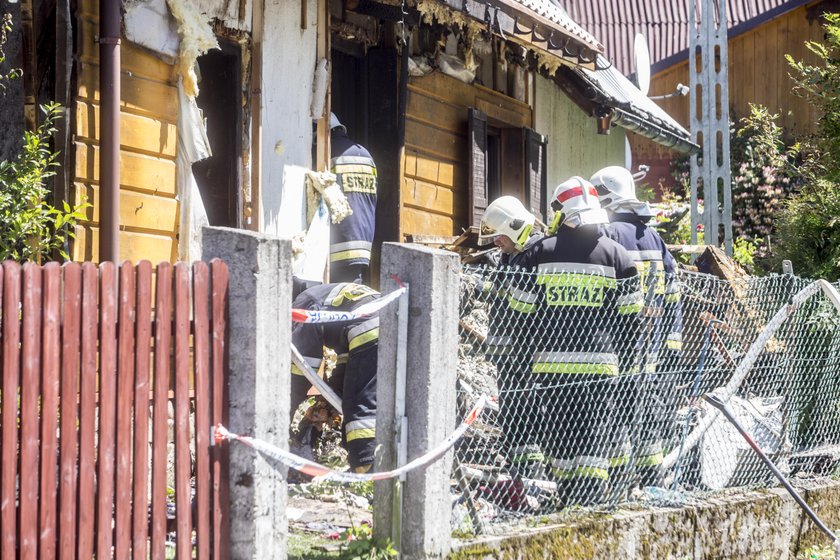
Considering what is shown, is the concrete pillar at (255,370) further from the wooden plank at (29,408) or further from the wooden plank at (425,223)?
the wooden plank at (425,223)

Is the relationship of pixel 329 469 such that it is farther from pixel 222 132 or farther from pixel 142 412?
pixel 222 132

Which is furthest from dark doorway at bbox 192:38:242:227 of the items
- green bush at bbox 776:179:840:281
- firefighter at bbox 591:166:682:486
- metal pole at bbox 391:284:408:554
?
green bush at bbox 776:179:840:281

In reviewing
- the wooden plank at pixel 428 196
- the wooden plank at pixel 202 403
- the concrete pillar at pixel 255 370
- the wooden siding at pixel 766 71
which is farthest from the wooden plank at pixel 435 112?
the wooden siding at pixel 766 71

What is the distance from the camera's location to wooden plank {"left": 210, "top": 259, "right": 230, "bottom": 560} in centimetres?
403

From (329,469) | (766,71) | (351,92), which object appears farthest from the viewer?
(766,71)

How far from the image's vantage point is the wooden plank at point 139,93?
6.20m

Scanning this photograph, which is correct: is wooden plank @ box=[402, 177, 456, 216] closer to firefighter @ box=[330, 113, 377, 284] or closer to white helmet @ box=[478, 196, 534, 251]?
firefighter @ box=[330, 113, 377, 284]

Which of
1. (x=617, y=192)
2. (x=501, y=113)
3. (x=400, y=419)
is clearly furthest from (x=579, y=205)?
(x=501, y=113)

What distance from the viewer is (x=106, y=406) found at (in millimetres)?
3691

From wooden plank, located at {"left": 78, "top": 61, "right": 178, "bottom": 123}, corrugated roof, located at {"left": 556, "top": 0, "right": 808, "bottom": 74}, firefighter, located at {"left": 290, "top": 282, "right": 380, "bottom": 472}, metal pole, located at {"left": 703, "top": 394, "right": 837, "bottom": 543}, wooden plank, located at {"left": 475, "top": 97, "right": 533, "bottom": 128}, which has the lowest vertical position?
metal pole, located at {"left": 703, "top": 394, "right": 837, "bottom": 543}

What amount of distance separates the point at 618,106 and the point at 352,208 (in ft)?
14.7

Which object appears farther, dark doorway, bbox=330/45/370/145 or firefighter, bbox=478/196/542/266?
dark doorway, bbox=330/45/370/145

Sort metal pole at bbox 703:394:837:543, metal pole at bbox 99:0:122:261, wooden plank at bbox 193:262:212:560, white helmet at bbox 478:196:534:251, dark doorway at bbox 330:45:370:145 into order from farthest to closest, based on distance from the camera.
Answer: dark doorway at bbox 330:45:370:145
white helmet at bbox 478:196:534:251
metal pole at bbox 99:0:122:261
metal pole at bbox 703:394:837:543
wooden plank at bbox 193:262:212:560

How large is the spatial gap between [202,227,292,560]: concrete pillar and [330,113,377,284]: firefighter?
154 inches
